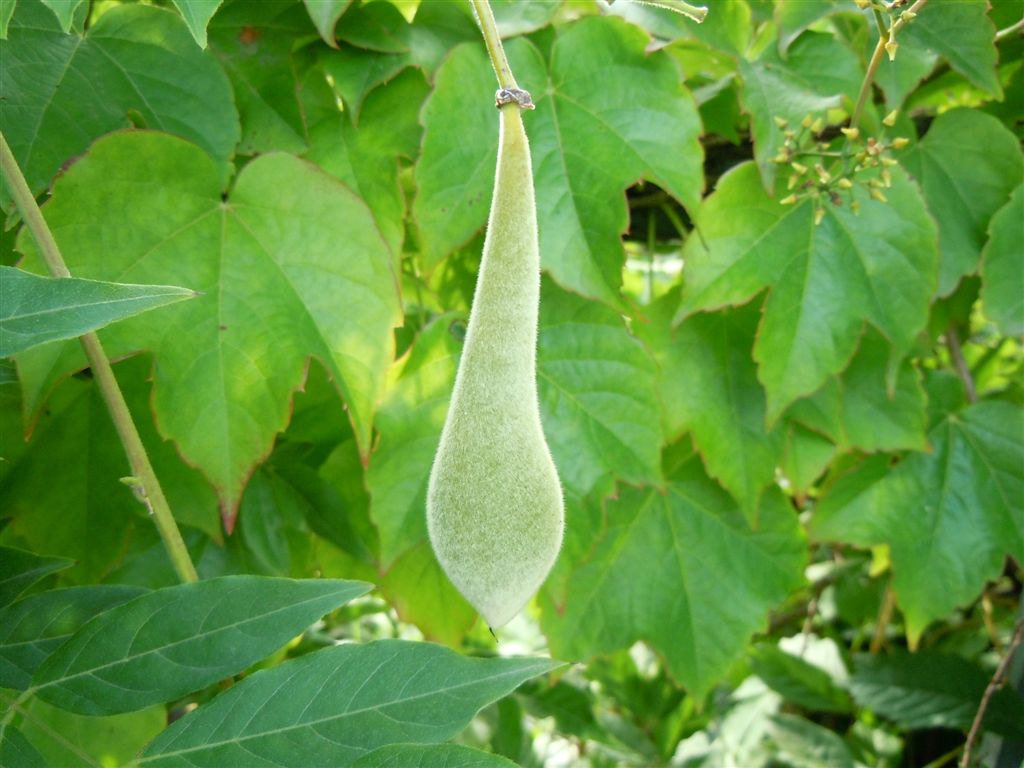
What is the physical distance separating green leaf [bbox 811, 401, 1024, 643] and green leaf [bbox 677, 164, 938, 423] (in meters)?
0.25

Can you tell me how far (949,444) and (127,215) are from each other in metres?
0.99

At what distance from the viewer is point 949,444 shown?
4.20 ft

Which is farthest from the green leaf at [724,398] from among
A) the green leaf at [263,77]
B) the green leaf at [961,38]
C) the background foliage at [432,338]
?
the green leaf at [263,77]

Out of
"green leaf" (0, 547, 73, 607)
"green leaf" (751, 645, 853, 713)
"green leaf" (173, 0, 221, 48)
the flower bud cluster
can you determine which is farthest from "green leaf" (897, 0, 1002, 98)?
"green leaf" (751, 645, 853, 713)

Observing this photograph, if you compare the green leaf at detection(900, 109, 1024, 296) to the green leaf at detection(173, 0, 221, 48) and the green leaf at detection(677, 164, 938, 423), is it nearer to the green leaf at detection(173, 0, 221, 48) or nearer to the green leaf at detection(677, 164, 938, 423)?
the green leaf at detection(677, 164, 938, 423)

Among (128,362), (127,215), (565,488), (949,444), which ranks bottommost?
(949,444)

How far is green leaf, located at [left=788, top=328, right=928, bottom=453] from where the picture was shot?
1.17 m

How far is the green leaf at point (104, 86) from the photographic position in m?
0.84

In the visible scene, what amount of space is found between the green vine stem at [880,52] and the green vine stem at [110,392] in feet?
2.39

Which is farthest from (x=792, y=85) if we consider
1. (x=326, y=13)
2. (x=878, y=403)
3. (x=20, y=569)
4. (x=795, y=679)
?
(x=795, y=679)

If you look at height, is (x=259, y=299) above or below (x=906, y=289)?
above

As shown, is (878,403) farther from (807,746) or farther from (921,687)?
(807,746)

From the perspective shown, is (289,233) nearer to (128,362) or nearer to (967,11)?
(128,362)

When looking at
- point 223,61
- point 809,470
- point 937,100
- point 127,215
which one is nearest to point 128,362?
point 127,215
